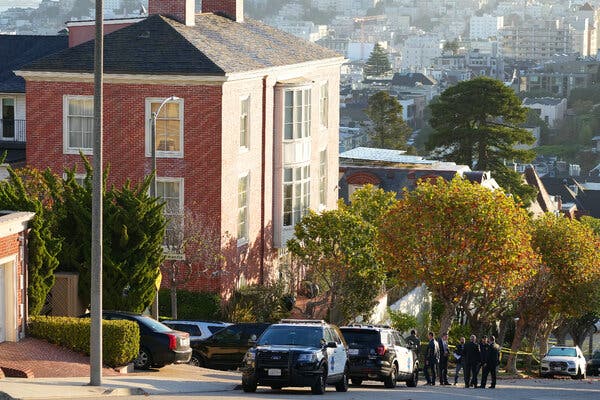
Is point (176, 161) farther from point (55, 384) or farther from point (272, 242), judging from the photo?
point (55, 384)

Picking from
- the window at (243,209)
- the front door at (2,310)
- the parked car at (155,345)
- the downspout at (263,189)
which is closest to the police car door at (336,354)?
the parked car at (155,345)

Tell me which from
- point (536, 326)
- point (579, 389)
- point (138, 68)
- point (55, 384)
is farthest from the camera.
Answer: point (536, 326)

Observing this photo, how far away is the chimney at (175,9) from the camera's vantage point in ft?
174

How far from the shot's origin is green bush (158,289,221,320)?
48.5m

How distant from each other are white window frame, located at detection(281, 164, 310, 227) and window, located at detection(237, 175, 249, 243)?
10.6 feet

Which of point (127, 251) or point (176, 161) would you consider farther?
point (176, 161)

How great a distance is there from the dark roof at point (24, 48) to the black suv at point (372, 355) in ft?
120

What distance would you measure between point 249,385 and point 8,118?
37.0 m

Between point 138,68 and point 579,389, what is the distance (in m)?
18.0

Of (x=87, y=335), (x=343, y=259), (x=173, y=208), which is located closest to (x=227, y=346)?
(x=87, y=335)

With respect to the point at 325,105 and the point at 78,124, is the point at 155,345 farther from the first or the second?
the point at 325,105

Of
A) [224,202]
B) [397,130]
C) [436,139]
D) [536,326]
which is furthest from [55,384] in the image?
[397,130]

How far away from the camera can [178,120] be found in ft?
161

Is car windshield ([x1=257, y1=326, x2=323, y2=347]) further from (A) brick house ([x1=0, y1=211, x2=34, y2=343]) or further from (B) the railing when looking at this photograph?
(B) the railing
